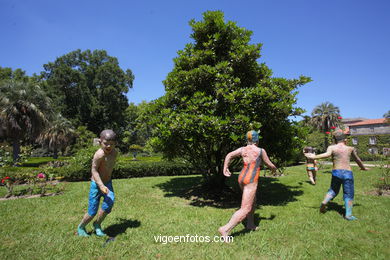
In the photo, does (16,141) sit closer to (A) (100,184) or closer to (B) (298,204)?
(A) (100,184)

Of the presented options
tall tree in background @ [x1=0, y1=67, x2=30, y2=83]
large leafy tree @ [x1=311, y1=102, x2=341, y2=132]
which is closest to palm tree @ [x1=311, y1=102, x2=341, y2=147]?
large leafy tree @ [x1=311, y1=102, x2=341, y2=132]

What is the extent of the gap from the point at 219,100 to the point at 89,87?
3435 centimetres

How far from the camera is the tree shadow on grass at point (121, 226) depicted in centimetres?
430

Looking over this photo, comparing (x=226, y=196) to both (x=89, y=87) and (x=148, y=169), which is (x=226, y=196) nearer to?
(x=148, y=169)

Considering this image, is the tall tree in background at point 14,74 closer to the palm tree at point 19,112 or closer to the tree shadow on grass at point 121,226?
the palm tree at point 19,112

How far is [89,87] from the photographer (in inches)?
1378

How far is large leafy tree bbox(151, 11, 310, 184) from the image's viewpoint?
5926 millimetres

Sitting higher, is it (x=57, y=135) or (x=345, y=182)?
(x=57, y=135)

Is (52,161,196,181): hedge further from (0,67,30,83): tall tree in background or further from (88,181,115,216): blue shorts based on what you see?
(0,67,30,83): tall tree in background

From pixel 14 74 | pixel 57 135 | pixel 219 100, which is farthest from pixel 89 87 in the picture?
pixel 219 100

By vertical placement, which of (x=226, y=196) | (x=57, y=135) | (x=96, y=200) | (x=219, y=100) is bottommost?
(x=226, y=196)

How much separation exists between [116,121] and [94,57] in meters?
11.3

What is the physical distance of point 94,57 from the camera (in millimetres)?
35594

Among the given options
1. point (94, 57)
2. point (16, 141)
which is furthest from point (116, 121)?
point (16, 141)
